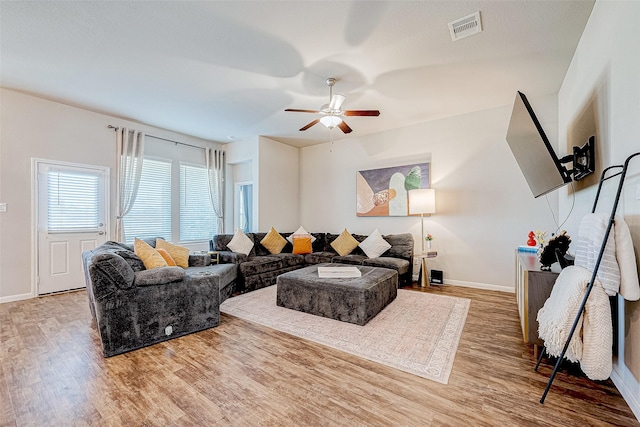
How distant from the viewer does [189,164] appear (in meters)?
5.79

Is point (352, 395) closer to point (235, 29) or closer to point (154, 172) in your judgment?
point (235, 29)

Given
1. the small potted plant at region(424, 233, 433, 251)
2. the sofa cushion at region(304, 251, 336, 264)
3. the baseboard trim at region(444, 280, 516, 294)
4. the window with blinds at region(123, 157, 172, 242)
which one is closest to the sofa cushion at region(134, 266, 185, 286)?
the sofa cushion at region(304, 251, 336, 264)

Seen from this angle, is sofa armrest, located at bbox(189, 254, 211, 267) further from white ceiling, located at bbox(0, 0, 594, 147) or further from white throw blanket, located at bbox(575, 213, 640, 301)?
white throw blanket, located at bbox(575, 213, 640, 301)

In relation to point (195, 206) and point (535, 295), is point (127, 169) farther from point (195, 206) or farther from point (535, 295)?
point (535, 295)

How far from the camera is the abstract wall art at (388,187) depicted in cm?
493

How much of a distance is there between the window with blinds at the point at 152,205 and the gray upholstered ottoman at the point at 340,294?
11.1 feet

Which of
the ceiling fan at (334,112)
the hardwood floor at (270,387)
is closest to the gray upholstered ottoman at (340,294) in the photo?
the hardwood floor at (270,387)

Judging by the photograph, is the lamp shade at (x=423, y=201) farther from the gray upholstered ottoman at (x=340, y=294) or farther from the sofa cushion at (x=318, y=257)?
the sofa cushion at (x=318, y=257)

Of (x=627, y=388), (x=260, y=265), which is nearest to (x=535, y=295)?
(x=627, y=388)

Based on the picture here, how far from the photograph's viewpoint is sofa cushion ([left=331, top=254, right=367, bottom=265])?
4623mm

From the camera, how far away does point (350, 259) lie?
187 inches

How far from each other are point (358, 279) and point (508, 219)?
2.74m

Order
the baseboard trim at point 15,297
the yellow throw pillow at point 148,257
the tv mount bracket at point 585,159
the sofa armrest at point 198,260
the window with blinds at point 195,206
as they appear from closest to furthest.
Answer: the tv mount bracket at point 585,159, the yellow throw pillow at point 148,257, the baseboard trim at point 15,297, the sofa armrest at point 198,260, the window with blinds at point 195,206

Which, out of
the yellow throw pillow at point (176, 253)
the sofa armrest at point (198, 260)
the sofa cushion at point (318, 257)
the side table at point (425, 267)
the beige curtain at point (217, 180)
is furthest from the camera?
the beige curtain at point (217, 180)
